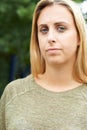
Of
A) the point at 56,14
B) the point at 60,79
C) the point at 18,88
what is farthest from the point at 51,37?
the point at 18,88

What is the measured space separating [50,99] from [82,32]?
1.60ft

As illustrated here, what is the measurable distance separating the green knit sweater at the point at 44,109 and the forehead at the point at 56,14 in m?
0.45

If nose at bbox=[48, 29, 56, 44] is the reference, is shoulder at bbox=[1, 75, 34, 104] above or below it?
below

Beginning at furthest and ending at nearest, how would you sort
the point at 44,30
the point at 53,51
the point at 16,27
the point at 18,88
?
the point at 16,27, the point at 18,88, the point at 44,30, the point at 53,51

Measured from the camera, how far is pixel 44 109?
3004 mm

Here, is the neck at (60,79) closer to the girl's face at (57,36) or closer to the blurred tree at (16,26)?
the girl's face at (57,36)

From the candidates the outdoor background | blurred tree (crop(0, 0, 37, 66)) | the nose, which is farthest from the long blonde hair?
blurred tree (crop(0, 0, 37, 66))

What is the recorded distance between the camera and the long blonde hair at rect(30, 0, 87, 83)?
3045mm

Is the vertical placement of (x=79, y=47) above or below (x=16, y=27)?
above

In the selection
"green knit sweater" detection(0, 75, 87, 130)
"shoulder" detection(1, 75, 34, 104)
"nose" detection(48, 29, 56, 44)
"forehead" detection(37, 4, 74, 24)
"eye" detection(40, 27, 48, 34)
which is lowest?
"green knit sweater" detection(0, 75, 87, 130)

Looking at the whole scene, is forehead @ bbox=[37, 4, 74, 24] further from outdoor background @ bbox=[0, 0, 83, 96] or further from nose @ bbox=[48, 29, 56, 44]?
outdoor background @ bbox=[0, 0, 83, 96]

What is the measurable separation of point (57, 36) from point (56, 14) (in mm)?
145

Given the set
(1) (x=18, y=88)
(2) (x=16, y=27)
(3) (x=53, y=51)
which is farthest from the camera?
(2) (x=16, y=27)

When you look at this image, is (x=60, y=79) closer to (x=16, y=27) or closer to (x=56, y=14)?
(x=56, y=14)
